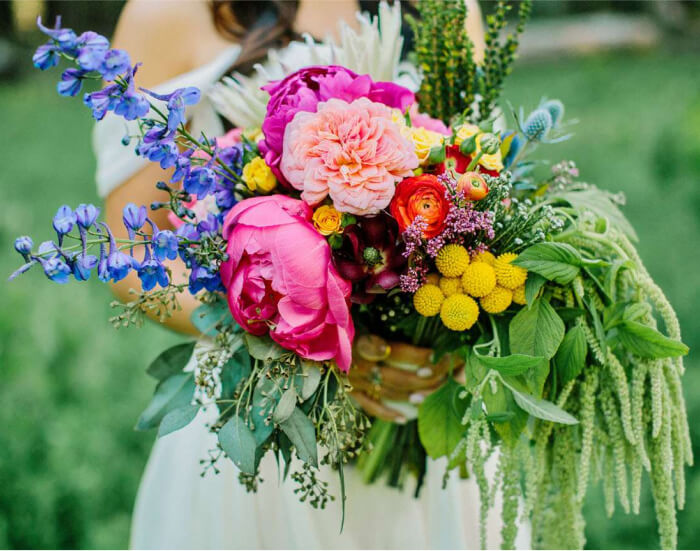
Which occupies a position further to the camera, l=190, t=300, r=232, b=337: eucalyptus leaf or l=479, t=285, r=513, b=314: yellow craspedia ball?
l=190, t=300, r=232, b=337: eucalyptus leaf

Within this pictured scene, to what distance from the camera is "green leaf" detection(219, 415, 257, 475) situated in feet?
2.74

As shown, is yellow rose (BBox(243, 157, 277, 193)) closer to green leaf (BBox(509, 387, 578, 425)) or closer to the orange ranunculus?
the orange ranunculus

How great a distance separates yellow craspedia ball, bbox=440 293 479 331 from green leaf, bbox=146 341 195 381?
16.2 inches

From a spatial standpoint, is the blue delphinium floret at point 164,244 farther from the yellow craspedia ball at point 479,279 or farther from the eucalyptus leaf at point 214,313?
the yellow craspedia ball at point 479,279

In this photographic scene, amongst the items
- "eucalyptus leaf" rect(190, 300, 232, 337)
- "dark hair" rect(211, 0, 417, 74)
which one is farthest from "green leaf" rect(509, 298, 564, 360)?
"dark hair" rect(211, 0, 417, 74)

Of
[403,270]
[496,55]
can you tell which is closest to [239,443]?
[403,270]

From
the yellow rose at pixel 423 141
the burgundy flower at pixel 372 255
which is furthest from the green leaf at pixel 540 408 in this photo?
the yellow rose at pixel 423 141

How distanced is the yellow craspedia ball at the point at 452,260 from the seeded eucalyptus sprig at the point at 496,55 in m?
0.28

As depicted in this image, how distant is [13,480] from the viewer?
83.3 inches

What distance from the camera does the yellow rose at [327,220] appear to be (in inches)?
32.7

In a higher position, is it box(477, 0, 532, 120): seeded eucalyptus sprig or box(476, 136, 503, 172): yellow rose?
box(477, 0, 532, 120): seeded eucalyptus sprig

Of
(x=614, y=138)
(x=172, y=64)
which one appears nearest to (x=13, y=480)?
(x=172, y=64)

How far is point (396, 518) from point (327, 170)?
0.84 metres

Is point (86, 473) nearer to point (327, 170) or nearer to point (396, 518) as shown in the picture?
point (396, 518)
